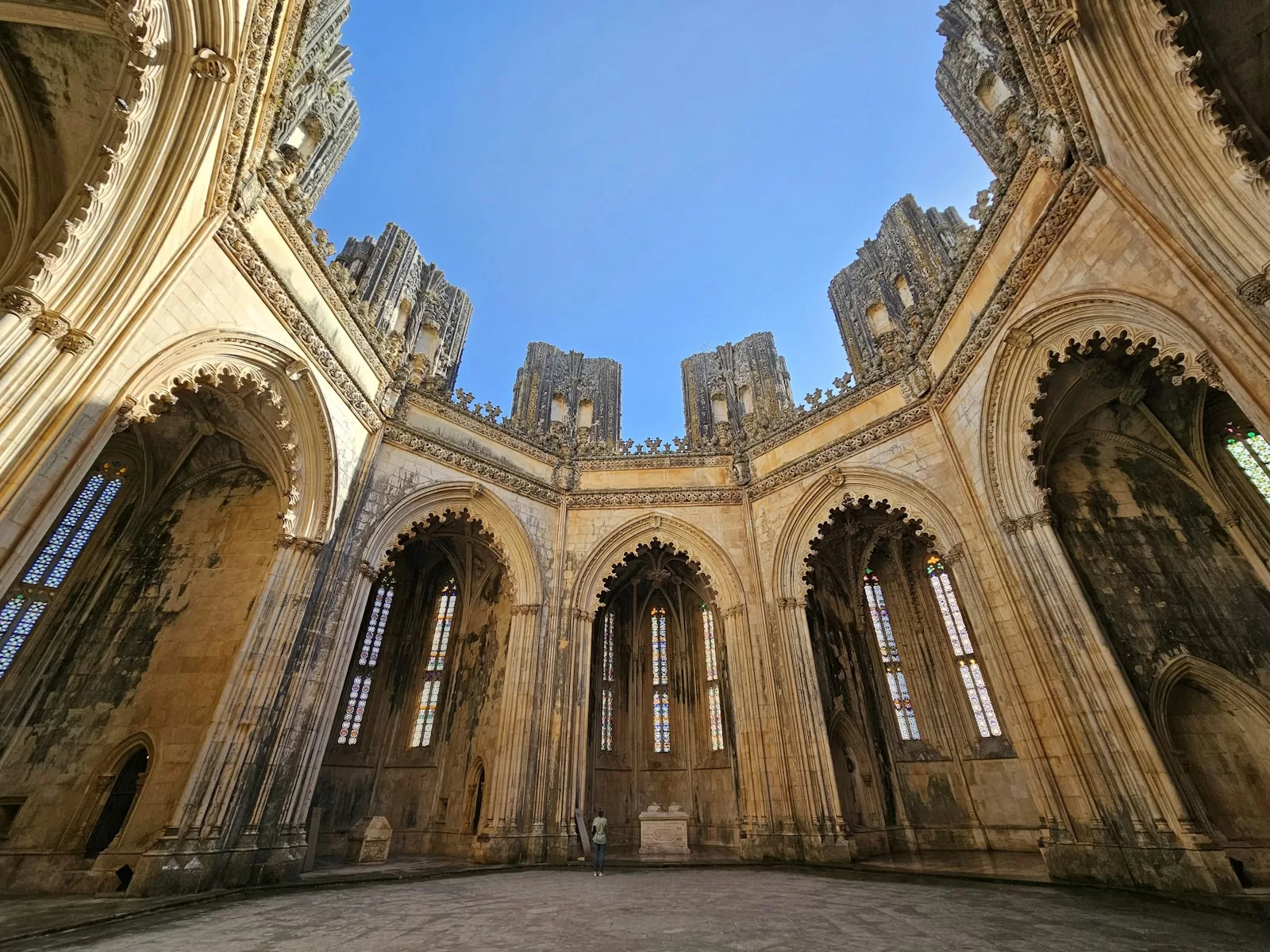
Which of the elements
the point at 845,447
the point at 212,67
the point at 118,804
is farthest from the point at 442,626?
the point at 212,67

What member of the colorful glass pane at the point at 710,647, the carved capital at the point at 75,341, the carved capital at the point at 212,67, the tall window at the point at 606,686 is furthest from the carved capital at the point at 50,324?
the colorful glass pane at the point at 710,647

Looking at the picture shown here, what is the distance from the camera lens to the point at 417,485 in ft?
44.4

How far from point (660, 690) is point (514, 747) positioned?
7.68 meters

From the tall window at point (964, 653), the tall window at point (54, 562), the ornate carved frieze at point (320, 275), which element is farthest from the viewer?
the tall window at point (964, 653)

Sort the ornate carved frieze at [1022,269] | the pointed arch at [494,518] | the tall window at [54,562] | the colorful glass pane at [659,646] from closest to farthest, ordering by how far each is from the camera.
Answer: the ornate carved frieze at [1022,269]
the tall window at [54,562]
the pointed arch at [494,518]
the colorful glass pane at [659,646]

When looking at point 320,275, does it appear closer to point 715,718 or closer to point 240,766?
point 240,766

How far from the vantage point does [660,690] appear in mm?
19406

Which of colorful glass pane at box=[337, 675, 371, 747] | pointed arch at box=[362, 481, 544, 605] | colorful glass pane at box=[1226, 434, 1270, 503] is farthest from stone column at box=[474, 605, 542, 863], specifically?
colorful glass pane at box=[1226, 434, 1270, 503]

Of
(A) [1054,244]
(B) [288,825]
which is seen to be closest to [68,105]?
(B) [288,825]

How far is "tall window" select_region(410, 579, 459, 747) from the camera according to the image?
17312 millimetres

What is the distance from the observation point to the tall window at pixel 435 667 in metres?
17.3

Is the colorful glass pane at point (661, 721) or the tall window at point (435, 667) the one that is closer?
the tall window at point (435, 667)

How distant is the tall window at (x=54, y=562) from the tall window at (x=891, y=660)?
21365mm

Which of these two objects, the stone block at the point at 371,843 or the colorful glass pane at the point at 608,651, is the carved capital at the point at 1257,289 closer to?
the colorful glass pane at the point at 608,651
